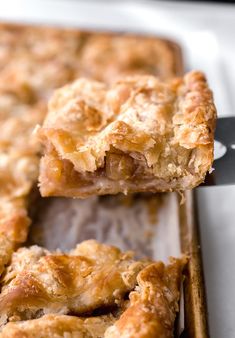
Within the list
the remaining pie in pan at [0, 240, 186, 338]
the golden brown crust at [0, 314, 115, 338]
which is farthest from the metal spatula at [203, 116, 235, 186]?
the golden brown crust at [0, 314, 115, 338]

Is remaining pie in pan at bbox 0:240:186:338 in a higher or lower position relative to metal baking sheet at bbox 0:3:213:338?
lower

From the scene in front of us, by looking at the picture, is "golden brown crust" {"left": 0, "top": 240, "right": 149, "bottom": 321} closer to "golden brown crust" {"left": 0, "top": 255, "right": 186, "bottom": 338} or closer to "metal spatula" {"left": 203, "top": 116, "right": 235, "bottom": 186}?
"golden brown crust" {"left": 0, "top": 255, "right": 186, "bottom": 338}

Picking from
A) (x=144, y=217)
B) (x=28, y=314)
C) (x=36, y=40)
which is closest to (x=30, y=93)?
(x=36, y=40)

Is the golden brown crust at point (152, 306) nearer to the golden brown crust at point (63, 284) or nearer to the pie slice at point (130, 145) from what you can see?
the golden brown crust at point (63, 284)

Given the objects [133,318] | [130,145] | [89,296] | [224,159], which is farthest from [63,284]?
[224,159]

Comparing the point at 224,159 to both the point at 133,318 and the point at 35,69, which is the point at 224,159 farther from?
the point at 35,69
